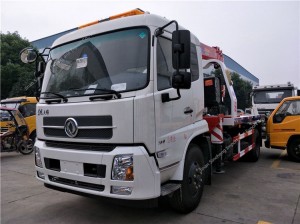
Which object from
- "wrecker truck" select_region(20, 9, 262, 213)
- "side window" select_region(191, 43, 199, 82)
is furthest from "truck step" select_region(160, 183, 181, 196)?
"side window" select_region(191, 43, 199, 82)

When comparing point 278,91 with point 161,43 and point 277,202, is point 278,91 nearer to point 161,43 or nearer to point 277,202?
point 277,202

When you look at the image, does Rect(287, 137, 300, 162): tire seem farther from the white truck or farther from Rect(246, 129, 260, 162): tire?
the white truck

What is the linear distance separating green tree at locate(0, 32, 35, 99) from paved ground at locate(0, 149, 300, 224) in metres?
14.5

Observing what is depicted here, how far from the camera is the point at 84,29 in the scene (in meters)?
3.76

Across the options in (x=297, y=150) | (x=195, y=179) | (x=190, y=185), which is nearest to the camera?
(x=190, y=185)

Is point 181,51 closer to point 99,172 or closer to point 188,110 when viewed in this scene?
point 188,110

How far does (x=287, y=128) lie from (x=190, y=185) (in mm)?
4814

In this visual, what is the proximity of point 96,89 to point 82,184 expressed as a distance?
1.13 m

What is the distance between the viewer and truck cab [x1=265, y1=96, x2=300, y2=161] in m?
7.45

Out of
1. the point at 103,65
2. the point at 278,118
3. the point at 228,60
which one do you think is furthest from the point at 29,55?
the point at 228,60

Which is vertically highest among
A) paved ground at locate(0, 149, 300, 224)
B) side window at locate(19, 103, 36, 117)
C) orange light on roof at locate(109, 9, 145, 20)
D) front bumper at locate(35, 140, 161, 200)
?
orange light on roof at locate(109, 9, 145, 20)

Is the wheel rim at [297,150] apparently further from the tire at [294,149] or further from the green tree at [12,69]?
the green tree at [12,69]

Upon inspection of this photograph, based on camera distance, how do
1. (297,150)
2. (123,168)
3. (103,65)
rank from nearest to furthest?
(123,168) → (103,65) → (297,150)

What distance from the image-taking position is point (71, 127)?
3.38m
